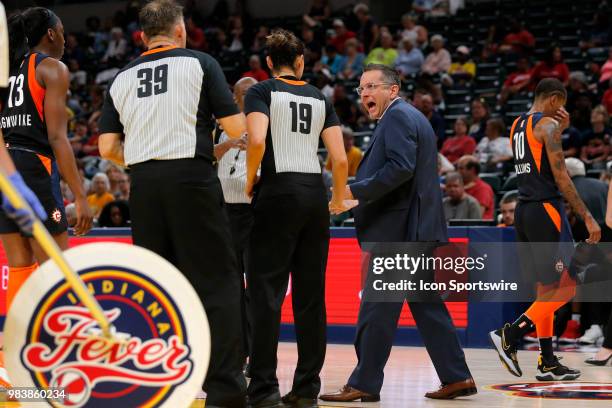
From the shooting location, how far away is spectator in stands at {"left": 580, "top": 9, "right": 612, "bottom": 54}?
16.2 metres

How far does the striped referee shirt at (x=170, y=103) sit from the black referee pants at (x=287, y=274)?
0.75m

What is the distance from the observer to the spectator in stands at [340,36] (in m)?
19.0

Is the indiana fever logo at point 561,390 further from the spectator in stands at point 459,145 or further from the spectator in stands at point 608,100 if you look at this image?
the spectator in stands at point 608,100

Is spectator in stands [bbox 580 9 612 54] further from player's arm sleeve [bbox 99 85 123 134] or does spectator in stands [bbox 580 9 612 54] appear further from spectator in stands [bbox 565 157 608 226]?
player's arm sleeve [bbox 99 85 123 134]

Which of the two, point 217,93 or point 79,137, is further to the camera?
point 79,137

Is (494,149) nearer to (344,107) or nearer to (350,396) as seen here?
(344,107)

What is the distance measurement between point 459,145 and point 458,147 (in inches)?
1.2

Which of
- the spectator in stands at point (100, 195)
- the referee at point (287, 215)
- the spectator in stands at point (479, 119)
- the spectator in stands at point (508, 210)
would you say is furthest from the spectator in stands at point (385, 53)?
the referee at point (287, 215)

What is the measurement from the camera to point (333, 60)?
61.6 ft

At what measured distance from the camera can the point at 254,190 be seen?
18.2 feet

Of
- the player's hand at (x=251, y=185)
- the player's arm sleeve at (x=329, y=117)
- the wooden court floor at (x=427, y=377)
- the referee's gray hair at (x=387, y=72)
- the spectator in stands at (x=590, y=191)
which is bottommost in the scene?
the wooden court floor at (x=427, y=377)

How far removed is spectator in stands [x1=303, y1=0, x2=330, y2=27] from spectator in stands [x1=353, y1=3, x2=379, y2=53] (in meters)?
1.03

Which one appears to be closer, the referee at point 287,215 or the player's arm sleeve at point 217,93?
the player's arm sleeve at point 217,93

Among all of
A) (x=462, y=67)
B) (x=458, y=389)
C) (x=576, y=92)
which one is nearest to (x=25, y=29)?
(x=458, y=389)
